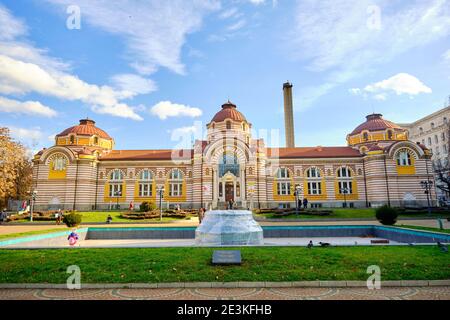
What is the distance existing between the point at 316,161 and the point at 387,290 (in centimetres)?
3855

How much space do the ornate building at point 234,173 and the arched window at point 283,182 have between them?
16 centimetres

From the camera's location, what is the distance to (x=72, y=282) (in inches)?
318

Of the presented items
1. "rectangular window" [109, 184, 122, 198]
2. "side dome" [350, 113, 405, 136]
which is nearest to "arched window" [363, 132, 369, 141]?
"side dome" [350, 113, 405, 136]

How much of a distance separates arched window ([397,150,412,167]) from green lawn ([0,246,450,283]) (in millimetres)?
34889

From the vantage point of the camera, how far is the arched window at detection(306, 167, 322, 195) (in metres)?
44.1

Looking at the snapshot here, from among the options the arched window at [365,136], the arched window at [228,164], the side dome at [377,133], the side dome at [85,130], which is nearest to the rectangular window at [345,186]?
the side dome at [377,133]

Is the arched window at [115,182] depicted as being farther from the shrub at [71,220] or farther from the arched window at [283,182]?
the arched window at [283,182]

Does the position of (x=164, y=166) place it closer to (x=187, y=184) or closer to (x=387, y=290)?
(x=187, y=184)

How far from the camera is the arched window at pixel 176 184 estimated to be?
4406cm

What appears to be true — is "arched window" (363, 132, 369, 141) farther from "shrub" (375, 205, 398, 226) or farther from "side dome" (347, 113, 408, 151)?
"shrub" (375, 205, 398, 226)

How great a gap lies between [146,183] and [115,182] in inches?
195

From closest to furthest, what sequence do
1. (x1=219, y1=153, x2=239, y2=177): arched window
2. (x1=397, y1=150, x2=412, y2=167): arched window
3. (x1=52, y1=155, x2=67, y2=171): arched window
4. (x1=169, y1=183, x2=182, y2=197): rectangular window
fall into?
1. (x1=397, y1=150, x2=412, y2=167): arched window
2. (x1=219, y1=153, x2=239, y2=177): arched window
3. (x1=52, y1=155, x2=67, y2=171): arched window
4. (x1=169, y1=183, x2=182, y2=197): rectangular window
